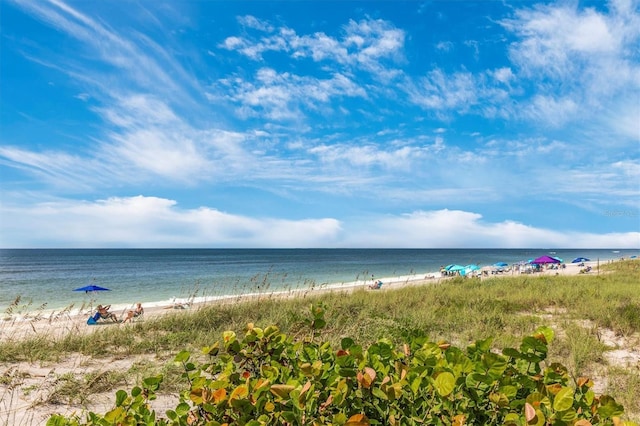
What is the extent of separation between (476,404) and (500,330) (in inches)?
286

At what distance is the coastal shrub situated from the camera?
4.35ft

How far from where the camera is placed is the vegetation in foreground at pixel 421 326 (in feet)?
19.0

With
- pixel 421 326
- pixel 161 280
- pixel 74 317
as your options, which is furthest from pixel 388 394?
pixel 161 280

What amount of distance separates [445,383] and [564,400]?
375 millimetres

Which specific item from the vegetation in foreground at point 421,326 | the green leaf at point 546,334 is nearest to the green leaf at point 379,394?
the green leaf at point 546,334

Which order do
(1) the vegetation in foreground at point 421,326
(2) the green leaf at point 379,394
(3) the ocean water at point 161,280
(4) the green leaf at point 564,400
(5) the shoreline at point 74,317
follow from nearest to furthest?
(4) the green leaf at point 564,400 < (2) the green leaf at point 379,394 < (1) the vegetation in foreground at point 421,326 < (5) the shoreline at point 74,317 < (3) the ocean water at point 161,280

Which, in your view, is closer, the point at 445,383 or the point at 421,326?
the point at 445,383

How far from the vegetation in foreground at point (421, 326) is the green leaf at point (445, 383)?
3513 mm

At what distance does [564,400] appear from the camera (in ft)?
4.01

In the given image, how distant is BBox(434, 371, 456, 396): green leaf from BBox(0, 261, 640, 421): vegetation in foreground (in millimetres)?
3513

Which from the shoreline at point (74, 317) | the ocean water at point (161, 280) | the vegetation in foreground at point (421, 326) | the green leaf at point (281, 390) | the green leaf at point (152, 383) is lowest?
the ocean water at point (161, 280)

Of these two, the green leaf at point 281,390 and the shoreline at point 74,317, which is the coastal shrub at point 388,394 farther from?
the shoreline at point 74,317

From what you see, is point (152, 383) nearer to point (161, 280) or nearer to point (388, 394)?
point (388, 394)

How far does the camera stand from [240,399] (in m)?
1.33
